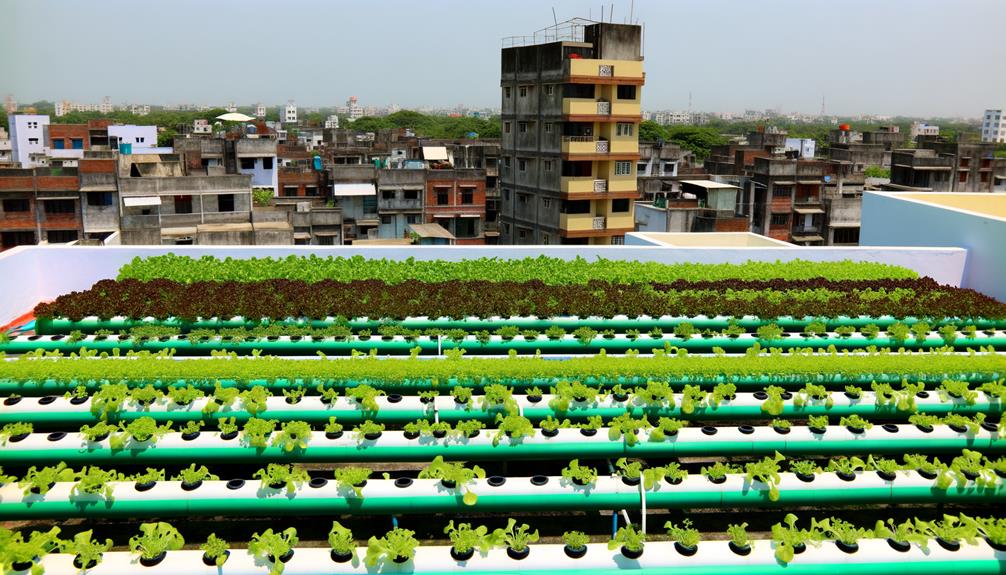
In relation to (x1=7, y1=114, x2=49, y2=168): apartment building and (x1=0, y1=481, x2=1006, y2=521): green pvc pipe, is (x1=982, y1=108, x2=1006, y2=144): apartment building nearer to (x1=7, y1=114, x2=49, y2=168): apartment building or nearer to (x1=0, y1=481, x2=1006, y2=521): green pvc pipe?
(x1=7, y1=114, x2=49, y2=168): apartment building

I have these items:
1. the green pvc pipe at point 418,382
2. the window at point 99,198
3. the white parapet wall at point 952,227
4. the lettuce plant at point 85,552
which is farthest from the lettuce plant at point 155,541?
the window at point 99,198

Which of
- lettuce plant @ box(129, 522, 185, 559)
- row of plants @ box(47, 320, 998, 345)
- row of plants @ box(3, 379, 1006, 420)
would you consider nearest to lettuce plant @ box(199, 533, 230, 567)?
lettuce plant @ box(129, 522, 185, 559)

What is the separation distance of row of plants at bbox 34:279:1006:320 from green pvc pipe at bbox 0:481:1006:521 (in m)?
5.29

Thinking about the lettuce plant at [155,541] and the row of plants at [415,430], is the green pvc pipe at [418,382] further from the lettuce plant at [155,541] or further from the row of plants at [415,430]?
the lettuce plant at [155,541]

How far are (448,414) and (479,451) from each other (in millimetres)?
948

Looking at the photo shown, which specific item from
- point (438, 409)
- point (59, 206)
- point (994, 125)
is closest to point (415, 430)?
point (438, 409)

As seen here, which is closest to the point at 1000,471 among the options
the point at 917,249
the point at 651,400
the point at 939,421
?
the point at 939,421

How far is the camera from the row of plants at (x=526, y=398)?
9.37 meters

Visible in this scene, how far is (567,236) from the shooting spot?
36.6m

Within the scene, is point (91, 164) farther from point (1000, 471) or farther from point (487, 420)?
point (1000, 471)

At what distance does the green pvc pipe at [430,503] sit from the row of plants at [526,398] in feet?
5.42

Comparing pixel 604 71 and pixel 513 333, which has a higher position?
pixel 604 71

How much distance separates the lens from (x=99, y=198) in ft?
135

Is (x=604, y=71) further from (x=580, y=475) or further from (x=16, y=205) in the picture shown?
(x=16, y=205)
